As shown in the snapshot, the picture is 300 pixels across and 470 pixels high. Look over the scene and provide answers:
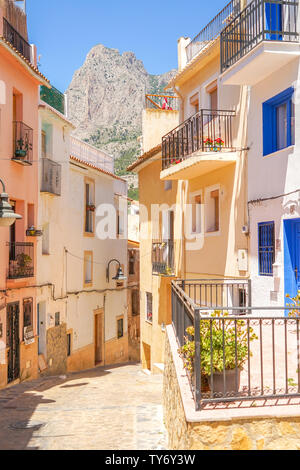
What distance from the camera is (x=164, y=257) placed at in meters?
20.2

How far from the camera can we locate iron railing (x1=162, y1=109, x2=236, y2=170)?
14.4 meters

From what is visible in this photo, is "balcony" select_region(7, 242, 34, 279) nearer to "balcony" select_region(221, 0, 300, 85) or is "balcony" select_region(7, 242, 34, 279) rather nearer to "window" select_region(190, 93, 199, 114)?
"window" select_region(190, 93, 199, 114)

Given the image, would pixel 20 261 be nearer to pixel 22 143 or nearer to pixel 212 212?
pixel 22 143

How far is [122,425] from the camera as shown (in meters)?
10.2

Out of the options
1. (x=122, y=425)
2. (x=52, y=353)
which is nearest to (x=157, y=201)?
(x=52, y=353)

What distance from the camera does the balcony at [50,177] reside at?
2017 cm

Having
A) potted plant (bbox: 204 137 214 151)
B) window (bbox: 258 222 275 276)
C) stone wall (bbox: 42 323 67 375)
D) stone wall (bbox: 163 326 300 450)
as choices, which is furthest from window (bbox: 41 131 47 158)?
stone wall (bbox: 163 326 300 450)

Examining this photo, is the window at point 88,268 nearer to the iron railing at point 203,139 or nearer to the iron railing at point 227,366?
the iron railing at point 203,139

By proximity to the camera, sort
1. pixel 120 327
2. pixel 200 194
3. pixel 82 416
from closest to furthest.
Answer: pixel 82 416 → pixel 200 194 → pixel 120 327

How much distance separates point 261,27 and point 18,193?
973 centimetres

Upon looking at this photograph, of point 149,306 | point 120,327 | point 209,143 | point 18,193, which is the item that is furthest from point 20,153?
point 120,327

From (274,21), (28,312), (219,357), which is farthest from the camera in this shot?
(28,312)

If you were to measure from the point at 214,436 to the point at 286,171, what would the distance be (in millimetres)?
7176

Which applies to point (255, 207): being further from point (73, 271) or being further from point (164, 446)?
point (73, 271)
